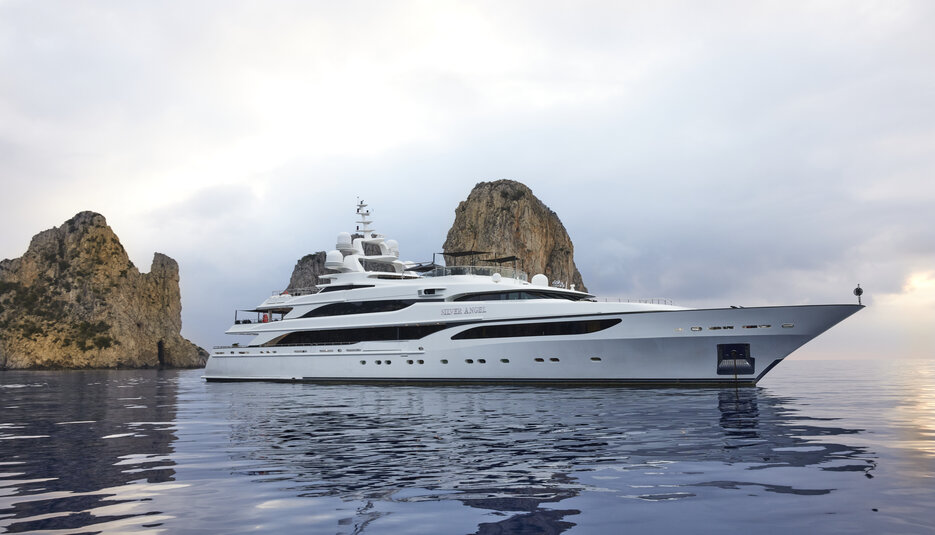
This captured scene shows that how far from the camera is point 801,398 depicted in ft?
73.9

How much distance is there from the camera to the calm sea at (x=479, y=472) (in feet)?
20.6

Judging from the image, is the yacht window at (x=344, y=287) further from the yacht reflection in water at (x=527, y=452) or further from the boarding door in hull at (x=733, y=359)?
the boarding door in hull at (x=733, y=359)

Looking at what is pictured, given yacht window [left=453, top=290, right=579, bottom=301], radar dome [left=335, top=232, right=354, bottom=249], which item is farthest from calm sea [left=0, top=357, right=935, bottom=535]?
radar dome [left=335, top=232, right=354, bottom=249]

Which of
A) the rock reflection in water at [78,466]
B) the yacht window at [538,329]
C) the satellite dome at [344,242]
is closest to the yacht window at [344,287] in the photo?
the satellite dome at [344,242]

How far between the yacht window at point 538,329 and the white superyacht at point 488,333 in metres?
0.04

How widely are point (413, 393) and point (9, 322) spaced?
119359mm

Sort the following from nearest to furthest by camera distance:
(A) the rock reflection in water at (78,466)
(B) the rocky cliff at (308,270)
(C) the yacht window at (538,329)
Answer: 1. (A) the rock reflection in water at (78,466)
2. (C) the yacht window at (538,329)
3. (B) the rocky cliff at (308,270)

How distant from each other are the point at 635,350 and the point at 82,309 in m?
119

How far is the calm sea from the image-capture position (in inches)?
247

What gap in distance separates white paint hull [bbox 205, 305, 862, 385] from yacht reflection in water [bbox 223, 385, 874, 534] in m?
6.09

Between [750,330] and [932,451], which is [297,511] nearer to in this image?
[932,451]

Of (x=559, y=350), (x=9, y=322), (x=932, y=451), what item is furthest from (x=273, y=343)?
(x=9, y=322)

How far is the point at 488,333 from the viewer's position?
95.1ft

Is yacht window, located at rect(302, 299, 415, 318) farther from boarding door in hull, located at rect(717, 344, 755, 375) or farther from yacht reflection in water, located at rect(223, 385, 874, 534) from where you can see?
boarding door in hull, located at rect(717, 344, 755, 375)
